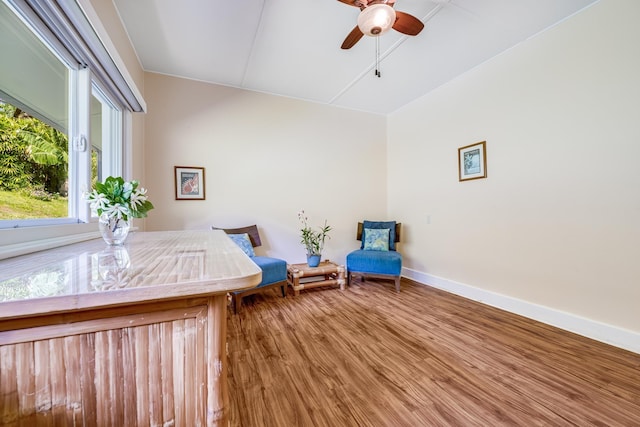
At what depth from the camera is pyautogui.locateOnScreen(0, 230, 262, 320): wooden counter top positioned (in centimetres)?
46

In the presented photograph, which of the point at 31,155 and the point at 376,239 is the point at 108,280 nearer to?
the point at 31,155

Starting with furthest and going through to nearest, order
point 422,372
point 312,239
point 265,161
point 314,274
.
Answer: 1. point 312,239
2. point 265,161
3. point 314,274
4. point 422,372

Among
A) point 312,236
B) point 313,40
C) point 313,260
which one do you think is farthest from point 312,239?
point 313,40

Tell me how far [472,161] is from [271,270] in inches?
105

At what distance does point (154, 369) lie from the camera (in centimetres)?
58

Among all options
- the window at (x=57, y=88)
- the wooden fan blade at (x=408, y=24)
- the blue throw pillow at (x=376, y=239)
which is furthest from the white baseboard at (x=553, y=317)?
the window at (x=57, y=88)

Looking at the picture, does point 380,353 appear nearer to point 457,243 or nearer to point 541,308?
point 541,308

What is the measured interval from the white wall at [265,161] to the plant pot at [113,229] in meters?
2.01

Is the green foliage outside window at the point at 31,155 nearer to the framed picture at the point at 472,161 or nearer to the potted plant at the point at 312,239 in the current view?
the potted plant at the point at 312,239

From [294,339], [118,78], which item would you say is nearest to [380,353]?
[294,339]

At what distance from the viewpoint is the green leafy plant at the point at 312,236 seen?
11.6 feet

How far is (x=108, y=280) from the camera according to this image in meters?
0.57

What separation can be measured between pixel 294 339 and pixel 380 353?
0.69 meters

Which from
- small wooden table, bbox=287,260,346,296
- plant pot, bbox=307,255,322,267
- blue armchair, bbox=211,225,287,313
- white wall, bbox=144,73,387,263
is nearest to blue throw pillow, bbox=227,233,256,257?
blue armchair, bbox=211,225,287,313
